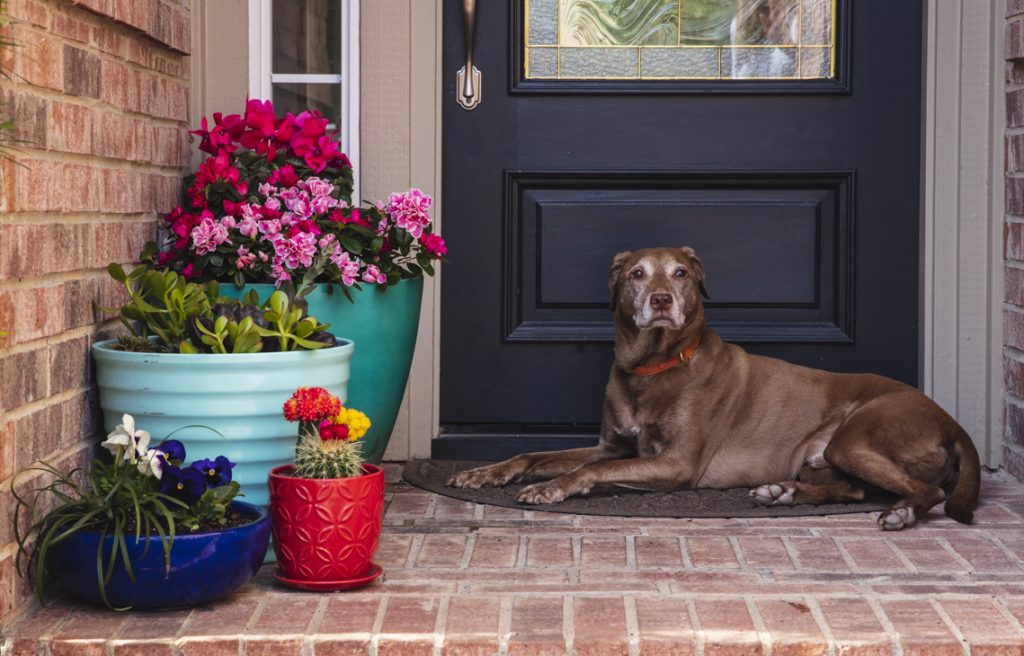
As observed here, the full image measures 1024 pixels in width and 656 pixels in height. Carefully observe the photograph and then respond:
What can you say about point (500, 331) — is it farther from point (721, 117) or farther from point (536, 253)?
point (721, 117)

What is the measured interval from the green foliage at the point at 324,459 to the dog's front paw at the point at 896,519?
4.74 feet

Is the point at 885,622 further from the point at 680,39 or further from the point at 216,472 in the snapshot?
the point at 680,39

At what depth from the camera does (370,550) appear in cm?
290

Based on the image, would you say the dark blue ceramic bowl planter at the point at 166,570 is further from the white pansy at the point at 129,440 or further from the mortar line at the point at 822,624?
the mortar line at the point at 822,624

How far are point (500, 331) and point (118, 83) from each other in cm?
156

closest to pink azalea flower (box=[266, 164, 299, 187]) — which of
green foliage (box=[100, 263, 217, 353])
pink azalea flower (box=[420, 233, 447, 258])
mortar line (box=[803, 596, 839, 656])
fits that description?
pink azalea flower (box=[420, 233, 447, 258])

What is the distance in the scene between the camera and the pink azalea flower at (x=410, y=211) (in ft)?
11.9

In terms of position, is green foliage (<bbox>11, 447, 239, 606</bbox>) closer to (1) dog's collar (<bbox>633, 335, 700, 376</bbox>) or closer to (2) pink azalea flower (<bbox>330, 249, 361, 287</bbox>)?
(2) pink azalea flower (<bbox>330, 249, 361, 287</bbox>)

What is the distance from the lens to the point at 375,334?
359cm

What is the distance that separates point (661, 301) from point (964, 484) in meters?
0.98

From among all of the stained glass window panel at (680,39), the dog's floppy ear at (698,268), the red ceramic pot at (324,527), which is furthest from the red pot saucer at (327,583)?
the stained glass window panel at (680,39)

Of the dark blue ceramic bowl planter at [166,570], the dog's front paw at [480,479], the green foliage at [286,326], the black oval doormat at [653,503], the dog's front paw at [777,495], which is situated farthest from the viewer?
the dog's front paw at [480,479]

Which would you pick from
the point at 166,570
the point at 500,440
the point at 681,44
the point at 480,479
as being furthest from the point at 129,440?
the point at 681,44

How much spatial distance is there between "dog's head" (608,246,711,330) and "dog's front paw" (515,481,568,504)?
21.7 inches
